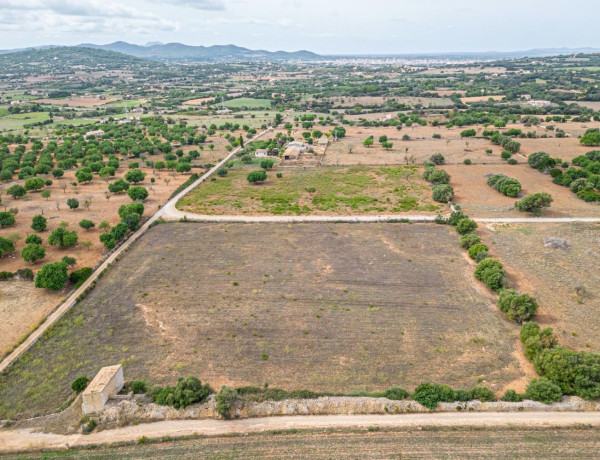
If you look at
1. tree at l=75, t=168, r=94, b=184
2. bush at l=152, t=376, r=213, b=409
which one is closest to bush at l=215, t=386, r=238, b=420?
bush at l=152, t=376, r=213, b=409

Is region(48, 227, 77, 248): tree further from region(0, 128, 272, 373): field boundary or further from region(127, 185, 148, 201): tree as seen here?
region(127, 185, 148, 201): tree

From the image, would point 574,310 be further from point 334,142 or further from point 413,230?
point 334,142

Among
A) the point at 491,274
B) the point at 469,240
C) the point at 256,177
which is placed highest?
the point at 256,177

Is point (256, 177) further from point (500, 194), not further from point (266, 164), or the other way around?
point (500, 194)

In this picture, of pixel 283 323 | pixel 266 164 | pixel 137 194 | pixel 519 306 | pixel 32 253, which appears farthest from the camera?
pixel 266 164

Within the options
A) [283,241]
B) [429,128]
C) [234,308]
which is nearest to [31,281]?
[234,308]

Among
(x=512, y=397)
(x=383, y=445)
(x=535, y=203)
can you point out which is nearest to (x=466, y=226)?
(x=535, y=203)
